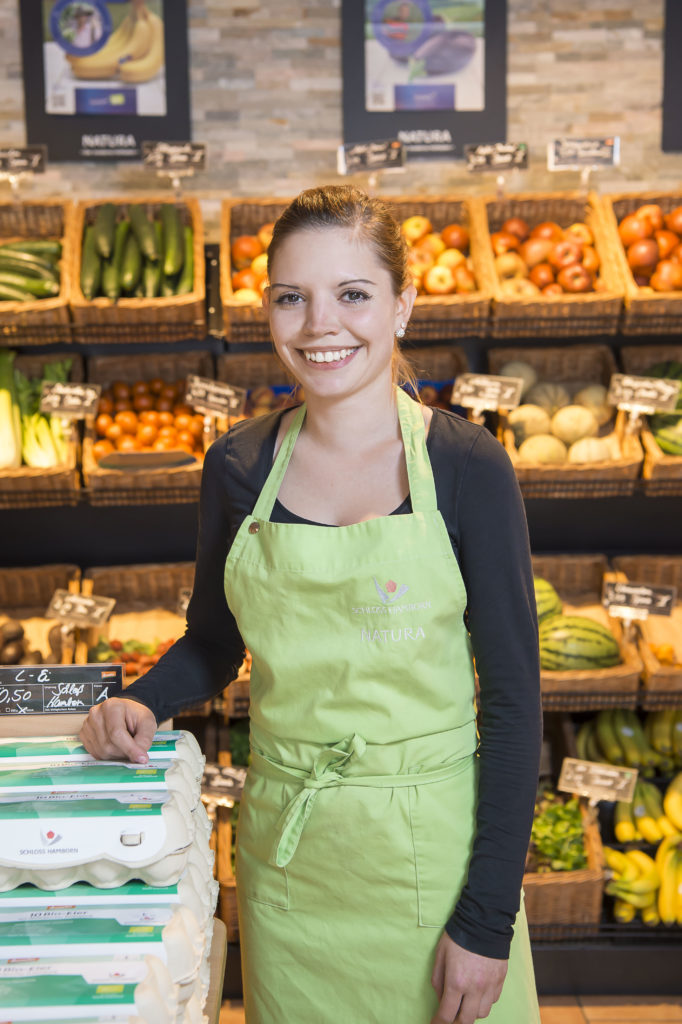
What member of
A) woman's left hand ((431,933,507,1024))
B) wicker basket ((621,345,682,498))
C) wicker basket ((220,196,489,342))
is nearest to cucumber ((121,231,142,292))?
wicker basket ((220,196,489,342))

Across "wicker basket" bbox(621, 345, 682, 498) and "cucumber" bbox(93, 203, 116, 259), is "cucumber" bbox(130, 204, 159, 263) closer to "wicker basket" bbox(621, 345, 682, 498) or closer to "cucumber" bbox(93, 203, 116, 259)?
"cucumber" bbox(93, 203, 116, 259)

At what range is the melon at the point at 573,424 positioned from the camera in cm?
297

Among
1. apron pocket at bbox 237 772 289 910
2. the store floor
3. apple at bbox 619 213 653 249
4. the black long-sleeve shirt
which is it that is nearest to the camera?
the black long-sleeve shirt

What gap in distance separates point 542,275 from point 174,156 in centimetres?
115

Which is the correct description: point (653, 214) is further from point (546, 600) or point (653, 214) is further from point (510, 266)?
point (546, 600)

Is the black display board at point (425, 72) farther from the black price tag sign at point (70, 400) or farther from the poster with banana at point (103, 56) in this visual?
the black price tag sign at point (70, 400)

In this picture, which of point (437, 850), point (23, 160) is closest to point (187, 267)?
point (23, 160)

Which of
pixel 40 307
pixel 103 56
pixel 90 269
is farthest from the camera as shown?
pixel 103 56

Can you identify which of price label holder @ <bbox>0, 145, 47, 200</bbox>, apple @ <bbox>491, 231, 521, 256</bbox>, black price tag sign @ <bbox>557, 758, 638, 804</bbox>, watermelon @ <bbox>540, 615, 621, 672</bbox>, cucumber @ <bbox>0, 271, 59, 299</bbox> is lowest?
black price tag sign @ <bbox>557, 758, 638, 804</bbox>

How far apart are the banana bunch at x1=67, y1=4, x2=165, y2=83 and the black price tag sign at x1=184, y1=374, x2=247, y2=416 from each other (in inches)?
42.3

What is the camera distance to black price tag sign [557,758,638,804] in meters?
2.83

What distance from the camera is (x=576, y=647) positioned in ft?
9.32

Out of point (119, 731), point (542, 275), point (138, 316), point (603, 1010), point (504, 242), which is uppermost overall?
point (504, 242)

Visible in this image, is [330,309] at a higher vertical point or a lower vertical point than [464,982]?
higher
